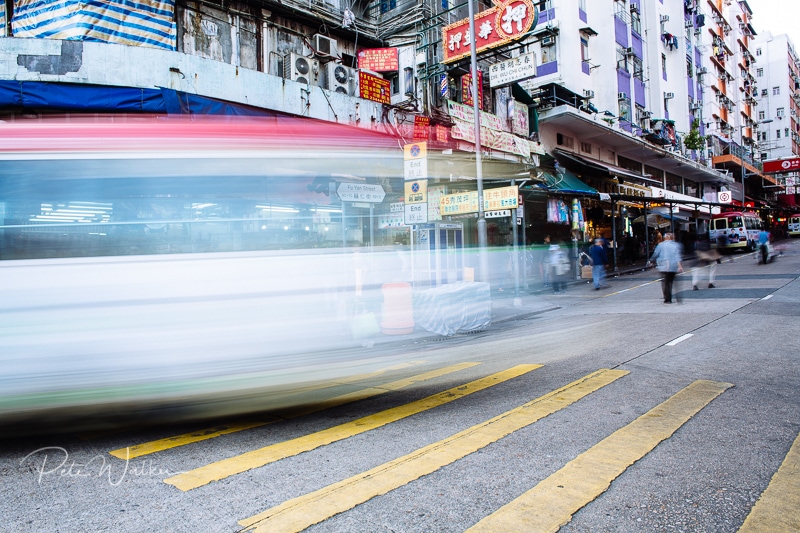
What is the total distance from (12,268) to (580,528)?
438 centimetres

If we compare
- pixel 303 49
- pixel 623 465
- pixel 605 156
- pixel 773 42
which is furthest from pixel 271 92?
pixel 773 42

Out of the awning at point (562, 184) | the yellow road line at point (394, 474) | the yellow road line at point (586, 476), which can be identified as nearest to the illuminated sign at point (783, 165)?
the awning at point (562, 184)

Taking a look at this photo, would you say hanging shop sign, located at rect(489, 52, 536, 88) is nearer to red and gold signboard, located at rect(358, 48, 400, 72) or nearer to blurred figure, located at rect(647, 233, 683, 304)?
red and gold signboard, located at rect(358, 48, 400, 72)

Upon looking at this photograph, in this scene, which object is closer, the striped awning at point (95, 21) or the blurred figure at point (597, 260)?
the striped awning at point (95, 21)

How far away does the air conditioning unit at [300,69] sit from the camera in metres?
15.1

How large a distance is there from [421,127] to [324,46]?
13.3 feet

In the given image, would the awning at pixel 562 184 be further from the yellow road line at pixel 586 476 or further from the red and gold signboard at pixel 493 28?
the yellow road line at pixel 586 476

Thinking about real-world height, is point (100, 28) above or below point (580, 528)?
above

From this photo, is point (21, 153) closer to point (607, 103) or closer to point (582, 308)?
point (582, 308)

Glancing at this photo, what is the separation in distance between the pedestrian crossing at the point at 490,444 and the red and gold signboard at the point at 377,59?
14.1 metres

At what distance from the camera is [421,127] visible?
17.7 metres

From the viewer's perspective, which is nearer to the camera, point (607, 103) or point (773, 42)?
point (607, 103)

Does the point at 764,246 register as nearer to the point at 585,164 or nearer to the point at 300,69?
the point at 585,164

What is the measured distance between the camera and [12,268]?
3992mm
